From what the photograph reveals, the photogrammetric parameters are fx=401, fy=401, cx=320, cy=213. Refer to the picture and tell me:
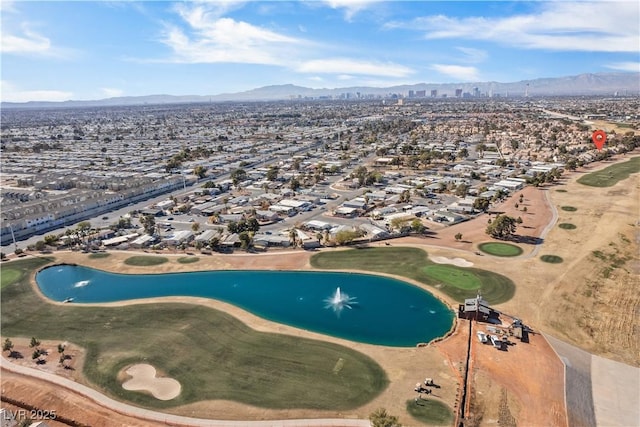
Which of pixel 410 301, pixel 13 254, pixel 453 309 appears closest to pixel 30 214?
pixel 13 254

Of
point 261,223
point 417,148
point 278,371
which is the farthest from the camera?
point 417,148

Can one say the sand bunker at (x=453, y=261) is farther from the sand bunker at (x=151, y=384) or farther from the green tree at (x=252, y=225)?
the sand bunker at (x=151, y=384)

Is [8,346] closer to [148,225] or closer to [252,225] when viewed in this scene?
[148,225]

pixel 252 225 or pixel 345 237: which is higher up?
pixel 252 225

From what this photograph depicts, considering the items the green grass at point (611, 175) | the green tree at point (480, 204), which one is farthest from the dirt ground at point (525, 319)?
the green grass at point (611, 175)

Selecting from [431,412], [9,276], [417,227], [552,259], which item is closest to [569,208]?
[552,259]

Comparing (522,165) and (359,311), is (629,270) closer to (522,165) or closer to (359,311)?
(359,311)
